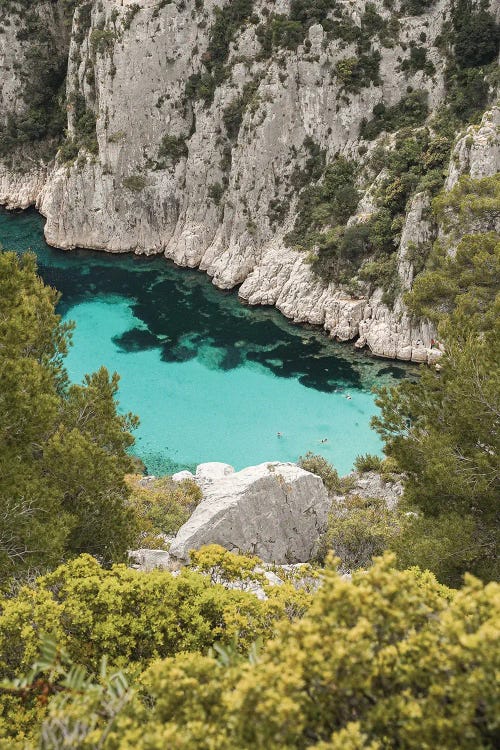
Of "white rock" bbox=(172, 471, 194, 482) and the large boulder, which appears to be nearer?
the large boulder

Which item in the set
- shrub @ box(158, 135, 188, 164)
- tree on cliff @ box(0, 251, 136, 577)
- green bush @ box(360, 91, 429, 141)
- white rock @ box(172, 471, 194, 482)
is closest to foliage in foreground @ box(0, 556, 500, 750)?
tree on cliff @ box(0, 251, 136, 577)

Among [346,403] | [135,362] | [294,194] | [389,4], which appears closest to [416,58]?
[389,4]

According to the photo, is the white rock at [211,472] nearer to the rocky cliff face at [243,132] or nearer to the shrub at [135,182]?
the rocky cliff face at [243,132]

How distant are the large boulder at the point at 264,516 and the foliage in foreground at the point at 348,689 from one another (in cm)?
1115

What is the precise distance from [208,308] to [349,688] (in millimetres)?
44215

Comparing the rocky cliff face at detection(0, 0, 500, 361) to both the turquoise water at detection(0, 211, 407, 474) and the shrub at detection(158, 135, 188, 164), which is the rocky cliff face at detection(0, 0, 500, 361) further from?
the turquoise water at detection(0, 211, 407, 474)

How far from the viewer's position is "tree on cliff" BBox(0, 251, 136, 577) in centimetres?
1098

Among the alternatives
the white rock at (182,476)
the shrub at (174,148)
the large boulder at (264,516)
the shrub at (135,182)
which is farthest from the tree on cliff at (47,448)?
the shrub at (174,148)

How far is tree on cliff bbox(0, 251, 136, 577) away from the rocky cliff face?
28583mm

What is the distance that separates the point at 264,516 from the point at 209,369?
2323cm

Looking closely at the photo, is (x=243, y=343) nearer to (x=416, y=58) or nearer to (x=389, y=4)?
(x=416, y=58)

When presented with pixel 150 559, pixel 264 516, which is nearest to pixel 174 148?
pixel 264 516

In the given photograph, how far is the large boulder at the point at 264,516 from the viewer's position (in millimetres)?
17891

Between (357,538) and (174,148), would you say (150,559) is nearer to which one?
(357,538)
